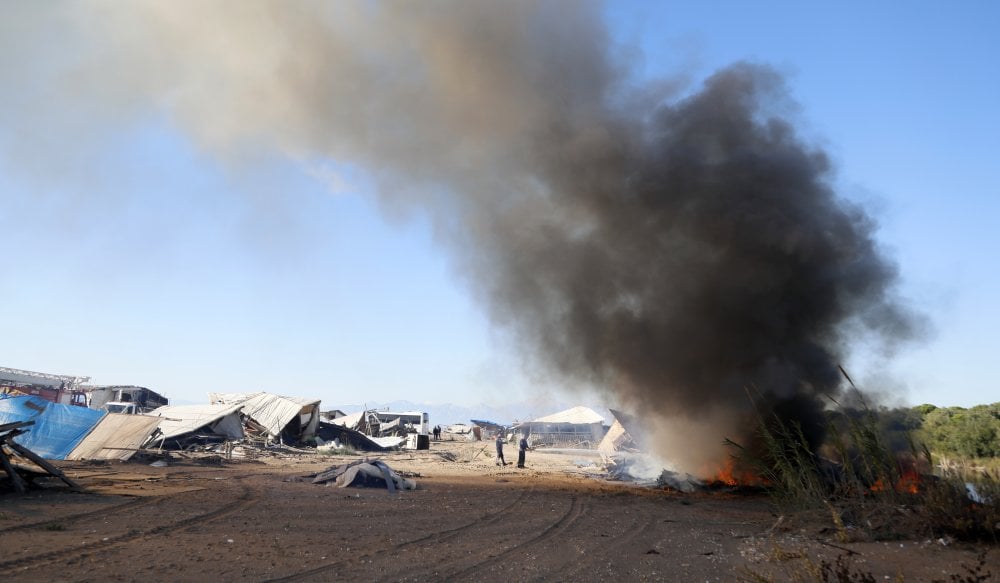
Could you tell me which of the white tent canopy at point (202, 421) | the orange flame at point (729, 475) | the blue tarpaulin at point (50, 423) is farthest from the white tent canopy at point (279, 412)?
the orange flame at point (729, 475)

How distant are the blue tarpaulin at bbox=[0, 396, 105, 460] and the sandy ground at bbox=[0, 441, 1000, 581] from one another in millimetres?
5536

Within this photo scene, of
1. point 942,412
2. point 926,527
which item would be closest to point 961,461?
point 926,527

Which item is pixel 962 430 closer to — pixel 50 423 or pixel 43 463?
pixel 43 463

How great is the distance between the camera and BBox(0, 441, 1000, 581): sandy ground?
234 inches

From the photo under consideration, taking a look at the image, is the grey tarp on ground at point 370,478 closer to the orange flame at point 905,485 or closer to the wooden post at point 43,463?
the wooden post at point 43,463

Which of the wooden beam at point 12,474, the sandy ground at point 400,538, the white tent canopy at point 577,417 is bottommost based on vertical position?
the sandy ground at point 400,538

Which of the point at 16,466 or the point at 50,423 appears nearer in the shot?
the point at 16,466

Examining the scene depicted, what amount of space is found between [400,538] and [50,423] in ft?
54.7

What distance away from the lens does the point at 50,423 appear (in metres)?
18.3

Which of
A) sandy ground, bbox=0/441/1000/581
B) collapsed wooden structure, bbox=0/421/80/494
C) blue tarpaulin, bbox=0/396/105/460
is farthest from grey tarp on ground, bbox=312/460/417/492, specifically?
blue tarpaulin, bbox=0/396/105/460

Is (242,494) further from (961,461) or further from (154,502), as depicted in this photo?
(961,461)

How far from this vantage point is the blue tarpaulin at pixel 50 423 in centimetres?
1777

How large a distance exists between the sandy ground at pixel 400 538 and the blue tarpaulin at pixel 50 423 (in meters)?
5.54

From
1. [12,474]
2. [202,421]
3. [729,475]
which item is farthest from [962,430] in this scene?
[202,421]
